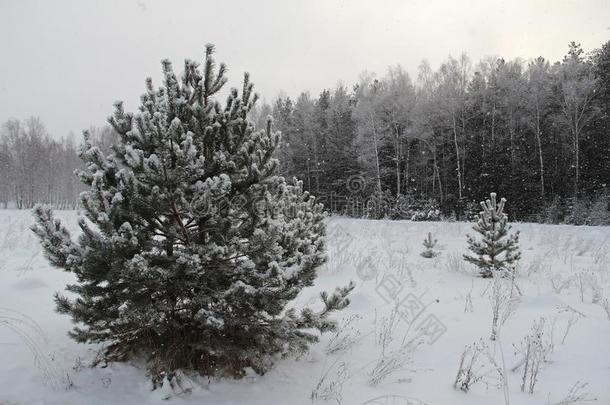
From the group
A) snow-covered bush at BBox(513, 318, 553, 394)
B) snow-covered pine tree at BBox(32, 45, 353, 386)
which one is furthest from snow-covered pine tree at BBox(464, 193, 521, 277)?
snow-covered pine tree at BBox(32, 45, 353, 386)

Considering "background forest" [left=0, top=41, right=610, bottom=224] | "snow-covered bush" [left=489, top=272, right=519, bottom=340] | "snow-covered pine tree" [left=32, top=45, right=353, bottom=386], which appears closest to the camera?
"snow-covered pine tree" [left=32, top=45, right=353, bottom=386]

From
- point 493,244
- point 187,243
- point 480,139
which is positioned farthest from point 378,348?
point 480,139

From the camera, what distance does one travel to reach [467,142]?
29.8 meters

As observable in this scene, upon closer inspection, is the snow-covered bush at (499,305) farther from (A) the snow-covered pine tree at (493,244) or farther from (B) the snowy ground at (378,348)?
(A) the snow-covered pine tree at (493,244)

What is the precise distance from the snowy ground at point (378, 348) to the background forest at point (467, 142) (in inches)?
675

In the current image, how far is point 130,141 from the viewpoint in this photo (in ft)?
11.7

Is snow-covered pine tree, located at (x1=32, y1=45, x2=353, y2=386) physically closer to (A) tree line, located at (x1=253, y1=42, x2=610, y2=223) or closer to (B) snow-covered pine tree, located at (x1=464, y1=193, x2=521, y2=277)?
(B) snow-covered pine tree, located at (x1=464, y1=193, x2=521, y2=277)

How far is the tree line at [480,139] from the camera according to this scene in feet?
83.5

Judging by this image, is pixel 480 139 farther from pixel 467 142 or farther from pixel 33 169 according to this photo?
pixel 33 169

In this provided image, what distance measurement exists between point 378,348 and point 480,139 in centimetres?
2897

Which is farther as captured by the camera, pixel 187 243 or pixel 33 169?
pixel 33 169

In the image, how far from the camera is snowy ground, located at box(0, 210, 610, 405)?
3447mm

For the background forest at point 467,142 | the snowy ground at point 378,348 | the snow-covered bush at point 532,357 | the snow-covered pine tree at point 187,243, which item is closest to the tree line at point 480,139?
the background forest at point 467,142

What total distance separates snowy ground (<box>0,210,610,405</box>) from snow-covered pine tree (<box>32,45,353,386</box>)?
315mm
